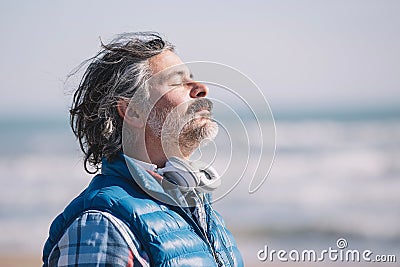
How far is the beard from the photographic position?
2539 mm

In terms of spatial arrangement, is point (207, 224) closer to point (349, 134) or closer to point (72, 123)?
point (72, 123)

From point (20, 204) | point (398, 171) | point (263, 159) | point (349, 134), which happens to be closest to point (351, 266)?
point (263, 159)

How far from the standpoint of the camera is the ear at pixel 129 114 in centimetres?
258

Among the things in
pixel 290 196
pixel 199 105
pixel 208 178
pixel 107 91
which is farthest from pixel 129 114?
pixel 290 196

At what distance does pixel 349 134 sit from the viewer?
26531mm

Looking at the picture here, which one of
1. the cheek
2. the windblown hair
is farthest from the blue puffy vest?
the cheek

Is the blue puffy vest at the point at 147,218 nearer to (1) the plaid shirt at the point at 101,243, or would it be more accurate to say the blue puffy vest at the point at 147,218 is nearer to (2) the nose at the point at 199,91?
(1) the plaid shirt at the point at 101,243

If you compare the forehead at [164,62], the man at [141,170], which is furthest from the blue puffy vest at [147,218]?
the forehead at [164,62]

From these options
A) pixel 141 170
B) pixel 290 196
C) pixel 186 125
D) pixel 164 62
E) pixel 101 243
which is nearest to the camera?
pixel 101 243

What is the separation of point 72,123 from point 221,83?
57 centimetres

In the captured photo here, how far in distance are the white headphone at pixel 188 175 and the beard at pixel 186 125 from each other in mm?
72

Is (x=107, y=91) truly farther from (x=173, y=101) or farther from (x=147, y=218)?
(x=147, y=218)

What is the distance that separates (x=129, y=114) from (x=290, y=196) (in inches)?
432

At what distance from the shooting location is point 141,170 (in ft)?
7.98
